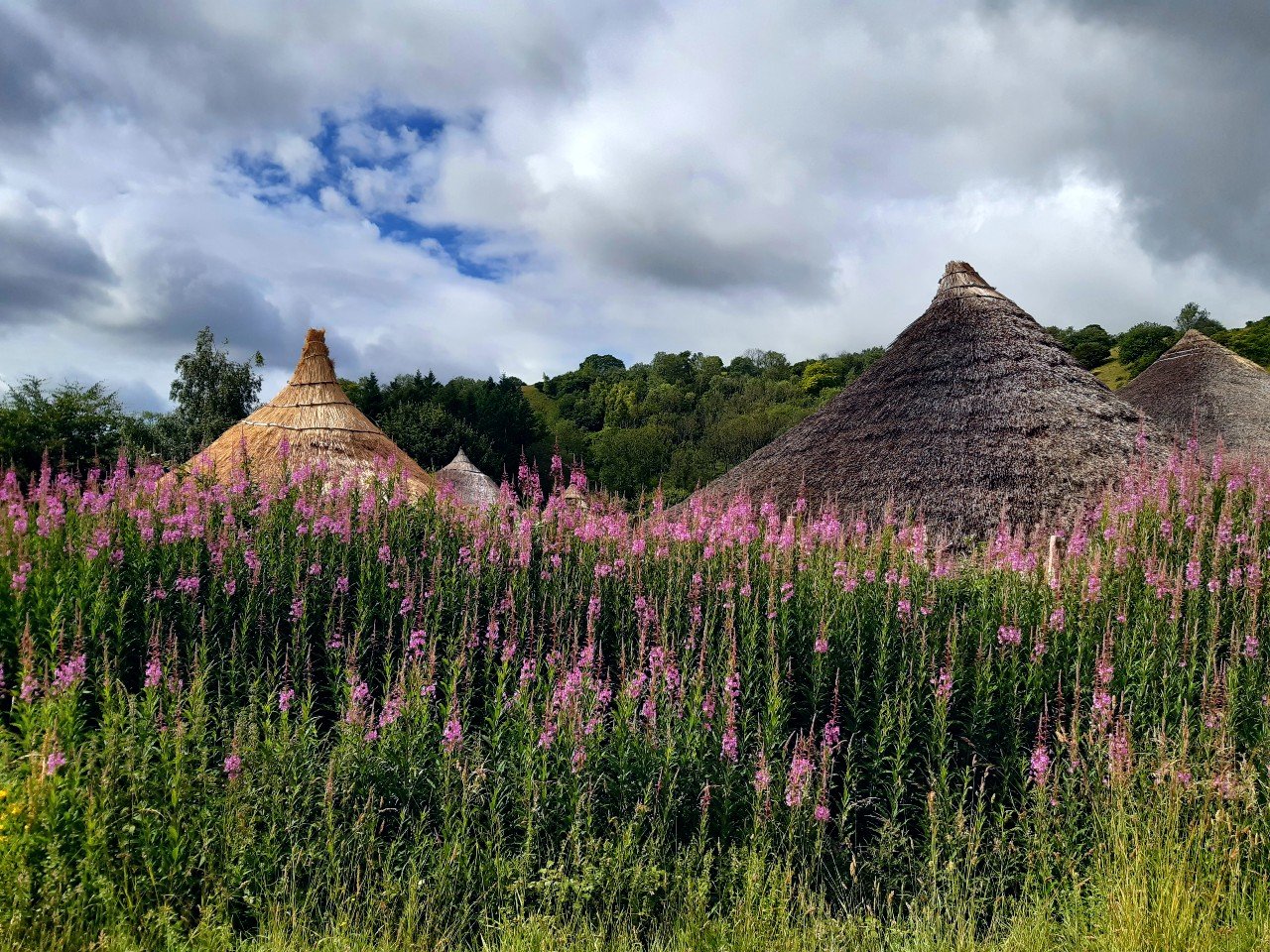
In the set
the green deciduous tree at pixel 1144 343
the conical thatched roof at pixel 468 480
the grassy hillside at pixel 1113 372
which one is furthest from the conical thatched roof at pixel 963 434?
the green deciduous tree at pixel 1144 343

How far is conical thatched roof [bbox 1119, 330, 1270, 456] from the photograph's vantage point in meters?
20.0

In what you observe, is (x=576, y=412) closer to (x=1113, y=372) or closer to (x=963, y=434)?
(x=1113, y=372)

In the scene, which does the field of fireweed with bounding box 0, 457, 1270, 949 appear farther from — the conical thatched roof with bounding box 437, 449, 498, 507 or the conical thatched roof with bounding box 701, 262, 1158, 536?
the conical thatched roof with bounding box 437, 449, 498, 507

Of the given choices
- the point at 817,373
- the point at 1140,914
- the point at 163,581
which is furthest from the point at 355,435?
the point at 817,373

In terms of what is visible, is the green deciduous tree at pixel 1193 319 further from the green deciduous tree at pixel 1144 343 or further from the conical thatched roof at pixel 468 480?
the conical thatched roof at pixel 468 480

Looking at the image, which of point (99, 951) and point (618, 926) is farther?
point (618, 926)

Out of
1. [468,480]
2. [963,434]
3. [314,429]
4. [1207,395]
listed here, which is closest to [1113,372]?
[1207,395]

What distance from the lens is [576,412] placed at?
6831 centimetres

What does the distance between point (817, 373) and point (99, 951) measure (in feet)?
Answer: 209

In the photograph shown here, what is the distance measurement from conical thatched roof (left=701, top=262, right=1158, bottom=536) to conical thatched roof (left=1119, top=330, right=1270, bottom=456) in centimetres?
675

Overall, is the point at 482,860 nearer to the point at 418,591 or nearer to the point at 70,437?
the point at 418,591

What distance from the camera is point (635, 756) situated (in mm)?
4398

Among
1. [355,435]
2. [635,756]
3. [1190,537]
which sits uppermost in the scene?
[355,435]

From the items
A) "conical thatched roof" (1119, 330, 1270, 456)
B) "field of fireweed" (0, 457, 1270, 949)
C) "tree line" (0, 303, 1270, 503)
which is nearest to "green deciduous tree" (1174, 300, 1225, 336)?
"tree line" (0, 303, 1270, 503)
